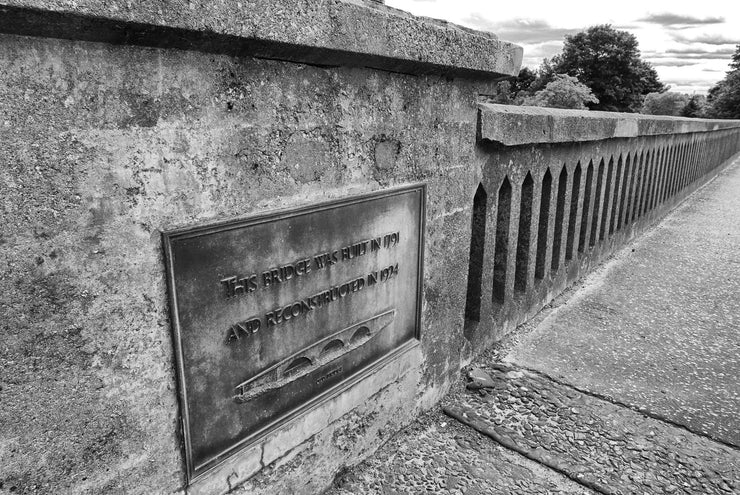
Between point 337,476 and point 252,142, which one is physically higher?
point 252,142

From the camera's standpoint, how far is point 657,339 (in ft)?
12.7

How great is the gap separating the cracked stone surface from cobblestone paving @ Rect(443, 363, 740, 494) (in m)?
0.17

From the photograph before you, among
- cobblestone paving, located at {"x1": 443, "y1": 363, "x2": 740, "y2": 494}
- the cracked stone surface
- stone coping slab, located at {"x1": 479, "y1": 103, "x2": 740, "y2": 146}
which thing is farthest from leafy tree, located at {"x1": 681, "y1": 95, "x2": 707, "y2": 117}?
cobblestone paving, located at {"x1": 443, "y1": 363, "x2": 740, "y2": 494}

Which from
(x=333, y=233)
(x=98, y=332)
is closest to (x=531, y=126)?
(x=333, y=233)

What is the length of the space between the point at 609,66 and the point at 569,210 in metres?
57.4

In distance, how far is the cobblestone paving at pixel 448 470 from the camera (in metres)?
A: 2.33

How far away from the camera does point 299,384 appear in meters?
2.04

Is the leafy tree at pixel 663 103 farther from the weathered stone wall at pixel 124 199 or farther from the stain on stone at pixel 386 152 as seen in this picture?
the weathered stone wall at pixel 124 199

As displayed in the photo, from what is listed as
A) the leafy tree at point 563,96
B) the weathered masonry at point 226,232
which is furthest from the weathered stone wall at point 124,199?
the leafy tree at point 563,96

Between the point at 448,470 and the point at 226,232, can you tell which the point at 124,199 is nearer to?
the point at 226,232

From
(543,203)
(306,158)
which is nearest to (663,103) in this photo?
(543,203)

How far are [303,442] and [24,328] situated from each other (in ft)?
3.94

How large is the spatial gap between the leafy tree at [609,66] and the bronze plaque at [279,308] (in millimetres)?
57469

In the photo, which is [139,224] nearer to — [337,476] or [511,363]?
[337,476]
